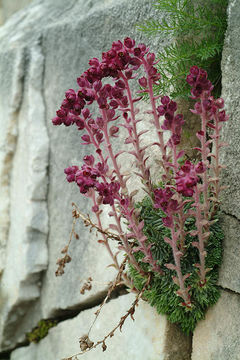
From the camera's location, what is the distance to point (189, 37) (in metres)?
1.75

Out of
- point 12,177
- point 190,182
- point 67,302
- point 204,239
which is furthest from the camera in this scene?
point 12,177

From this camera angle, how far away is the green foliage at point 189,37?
1650mm

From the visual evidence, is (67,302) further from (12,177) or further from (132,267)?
(12,177)

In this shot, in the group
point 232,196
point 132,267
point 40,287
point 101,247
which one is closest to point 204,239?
point 232,196

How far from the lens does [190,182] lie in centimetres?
116

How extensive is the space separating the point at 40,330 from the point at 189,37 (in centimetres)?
187

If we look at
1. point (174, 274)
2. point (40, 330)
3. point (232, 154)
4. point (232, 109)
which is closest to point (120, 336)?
point (174, 274)

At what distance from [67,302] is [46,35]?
5.32ft

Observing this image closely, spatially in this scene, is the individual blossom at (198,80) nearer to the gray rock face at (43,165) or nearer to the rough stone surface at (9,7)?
the gray rock face at (43,165)

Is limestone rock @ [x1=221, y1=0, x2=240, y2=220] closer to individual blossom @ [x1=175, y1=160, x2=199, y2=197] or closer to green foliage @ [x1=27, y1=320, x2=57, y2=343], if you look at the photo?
individual blossom @ [x1=175, y1=160, x2=199, y2=197]

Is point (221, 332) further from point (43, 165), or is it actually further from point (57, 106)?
point (57, 106)

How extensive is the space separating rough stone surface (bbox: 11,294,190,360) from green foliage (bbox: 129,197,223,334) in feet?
0.36

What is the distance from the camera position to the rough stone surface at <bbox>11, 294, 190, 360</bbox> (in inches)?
68.7

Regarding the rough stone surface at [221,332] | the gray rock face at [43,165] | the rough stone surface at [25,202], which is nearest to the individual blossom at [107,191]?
the rough stone surface at [221,332]
